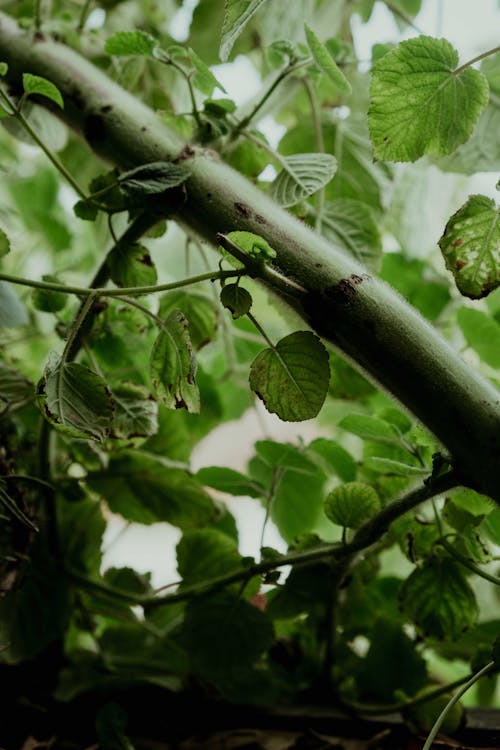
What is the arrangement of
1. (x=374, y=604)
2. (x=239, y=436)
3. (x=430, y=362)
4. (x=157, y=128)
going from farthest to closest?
(x=239, y=436) → (x=374, y=604) → (x=157, y=128) → (x=430, y=362)

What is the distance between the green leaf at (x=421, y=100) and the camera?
0.36 metres

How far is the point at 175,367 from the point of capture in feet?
1.23

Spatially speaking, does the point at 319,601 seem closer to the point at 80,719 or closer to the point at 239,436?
the point at 80,719

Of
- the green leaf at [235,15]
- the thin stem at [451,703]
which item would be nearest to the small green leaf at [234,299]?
the green leaf at [235,15]

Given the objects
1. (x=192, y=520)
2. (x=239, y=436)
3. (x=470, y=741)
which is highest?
(x=239, y=436)

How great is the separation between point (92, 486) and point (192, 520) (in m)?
0.08

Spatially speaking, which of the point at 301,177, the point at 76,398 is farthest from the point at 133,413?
the point at 301,177

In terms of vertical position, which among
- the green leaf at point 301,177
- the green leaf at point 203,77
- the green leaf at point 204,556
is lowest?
the green leaf at point 204,556

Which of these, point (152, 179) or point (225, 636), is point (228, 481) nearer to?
point (225, 636)

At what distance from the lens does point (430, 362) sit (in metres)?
0.32

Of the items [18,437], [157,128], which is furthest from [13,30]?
[18,437]

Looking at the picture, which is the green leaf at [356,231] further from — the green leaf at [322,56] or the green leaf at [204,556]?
the green leaf at [204,556]

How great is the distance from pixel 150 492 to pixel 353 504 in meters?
0.17

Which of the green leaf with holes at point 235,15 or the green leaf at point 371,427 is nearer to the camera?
the green leaf with holes at point 235,15
